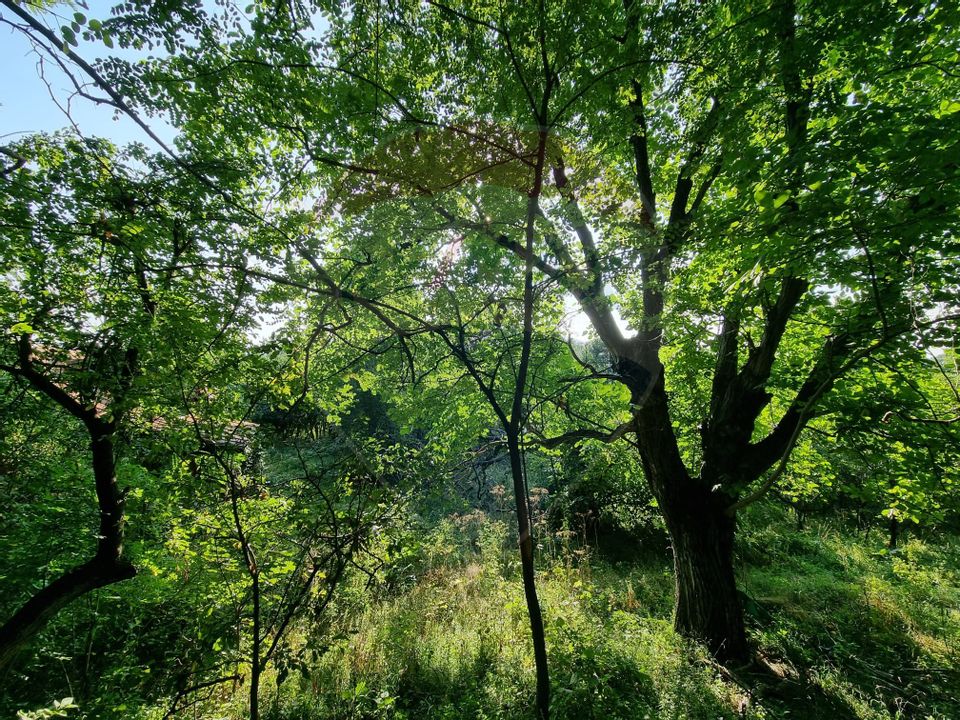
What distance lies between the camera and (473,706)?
3.50m

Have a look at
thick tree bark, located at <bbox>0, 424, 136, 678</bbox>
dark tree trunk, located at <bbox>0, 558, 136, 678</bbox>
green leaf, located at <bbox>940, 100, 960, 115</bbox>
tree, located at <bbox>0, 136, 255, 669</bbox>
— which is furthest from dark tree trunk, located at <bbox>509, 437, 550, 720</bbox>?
dark tree trunk, located at <bbox>0, 558, 136, 678</bbox>

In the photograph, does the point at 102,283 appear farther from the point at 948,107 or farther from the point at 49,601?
the point at 948,107

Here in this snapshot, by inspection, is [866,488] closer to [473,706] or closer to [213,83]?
[473,706]

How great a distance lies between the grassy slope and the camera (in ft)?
11.4

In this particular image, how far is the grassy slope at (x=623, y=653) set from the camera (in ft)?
11.4

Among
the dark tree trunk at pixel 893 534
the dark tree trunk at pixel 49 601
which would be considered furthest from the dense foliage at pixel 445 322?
the dark tree trunk at pixel 893 534

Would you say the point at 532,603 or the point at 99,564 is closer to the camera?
the point at 532,603

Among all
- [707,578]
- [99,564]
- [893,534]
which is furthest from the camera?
[893,534]

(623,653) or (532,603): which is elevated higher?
(532,603)

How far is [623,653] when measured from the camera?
160 inches

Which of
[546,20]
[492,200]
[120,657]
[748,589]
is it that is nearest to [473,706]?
[120,657]

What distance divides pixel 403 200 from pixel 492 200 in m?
0.76

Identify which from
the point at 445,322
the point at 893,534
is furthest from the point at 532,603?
the point at 893,534

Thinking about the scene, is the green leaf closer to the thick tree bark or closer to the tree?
the tree
